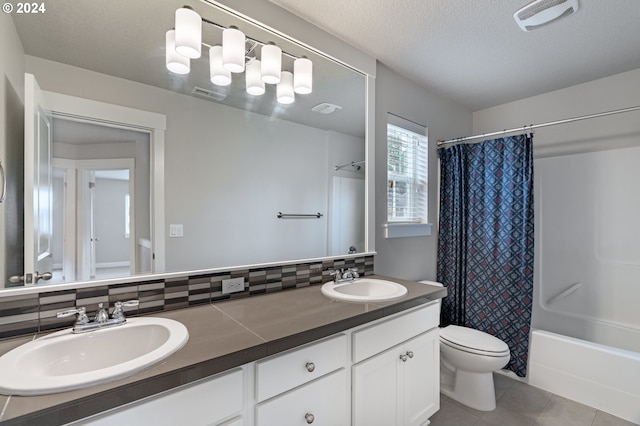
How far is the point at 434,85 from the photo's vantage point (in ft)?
8.34

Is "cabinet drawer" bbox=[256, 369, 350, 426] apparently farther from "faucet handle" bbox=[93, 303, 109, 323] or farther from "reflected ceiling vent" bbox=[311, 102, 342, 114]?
"reflected ceiling vent" bbox=[311, 102, 342, 114]

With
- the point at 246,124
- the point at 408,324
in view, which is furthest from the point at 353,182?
the point at 408,324

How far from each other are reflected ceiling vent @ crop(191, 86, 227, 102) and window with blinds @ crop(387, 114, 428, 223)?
1.31 metres

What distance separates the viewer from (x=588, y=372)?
201cm

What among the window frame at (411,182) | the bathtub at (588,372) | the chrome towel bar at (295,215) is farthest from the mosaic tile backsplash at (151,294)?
the bathtub at (588,372)

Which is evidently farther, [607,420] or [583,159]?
[583,159]

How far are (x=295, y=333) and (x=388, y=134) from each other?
5.79ft

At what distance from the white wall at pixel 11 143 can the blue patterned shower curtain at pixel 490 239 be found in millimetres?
2787

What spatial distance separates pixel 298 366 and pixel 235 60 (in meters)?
1.38

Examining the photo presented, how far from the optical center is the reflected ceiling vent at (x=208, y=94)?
4.55ft

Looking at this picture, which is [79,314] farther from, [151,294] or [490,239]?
[490,239]

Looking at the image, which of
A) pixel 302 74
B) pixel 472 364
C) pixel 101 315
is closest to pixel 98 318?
pixel 101 315

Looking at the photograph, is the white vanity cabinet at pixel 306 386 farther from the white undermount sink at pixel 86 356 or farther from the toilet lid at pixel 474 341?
the toilet lid at pixel 474 341

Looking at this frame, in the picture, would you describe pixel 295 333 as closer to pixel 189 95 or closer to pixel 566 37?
pixel 189 95
